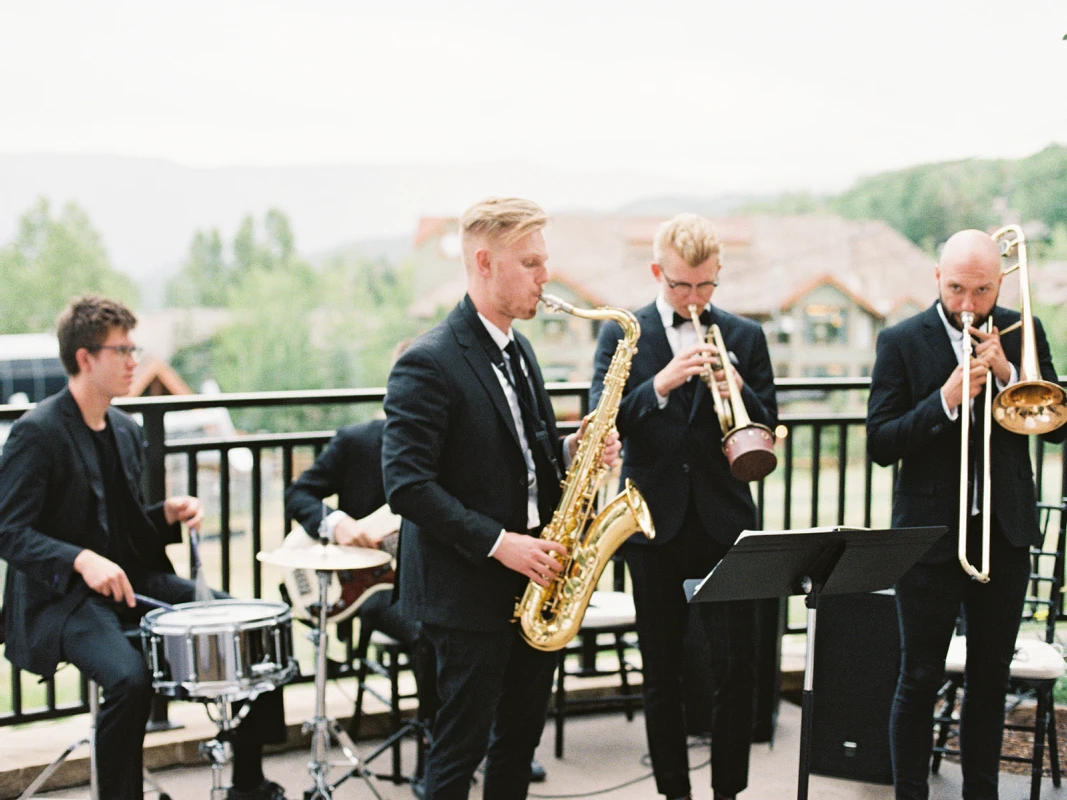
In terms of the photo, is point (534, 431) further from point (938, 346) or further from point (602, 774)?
point (602, 774)

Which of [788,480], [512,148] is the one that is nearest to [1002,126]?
[512,148]

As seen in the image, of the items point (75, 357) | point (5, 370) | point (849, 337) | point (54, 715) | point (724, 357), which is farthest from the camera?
point (849, 337)

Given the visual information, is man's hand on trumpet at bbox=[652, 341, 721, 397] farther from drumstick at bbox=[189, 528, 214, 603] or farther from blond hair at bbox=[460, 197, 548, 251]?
drumstick at bbox=[189, 528, 214, 603]

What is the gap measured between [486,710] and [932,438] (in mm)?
1431

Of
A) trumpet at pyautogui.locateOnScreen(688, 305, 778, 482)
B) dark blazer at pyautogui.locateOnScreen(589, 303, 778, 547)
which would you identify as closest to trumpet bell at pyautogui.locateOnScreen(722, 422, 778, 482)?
trumpet at pyautogui.locateOnScreen(688, 305, 778, 482)

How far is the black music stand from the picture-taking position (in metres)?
2.10

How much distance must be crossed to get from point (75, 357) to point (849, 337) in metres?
24.8

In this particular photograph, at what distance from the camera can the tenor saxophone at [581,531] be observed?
243 cm

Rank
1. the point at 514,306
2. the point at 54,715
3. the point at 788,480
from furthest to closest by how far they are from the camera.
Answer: the point at 788,480 < the point at 54,715 < the point at 514,306

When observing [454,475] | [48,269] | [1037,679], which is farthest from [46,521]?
[48,269]

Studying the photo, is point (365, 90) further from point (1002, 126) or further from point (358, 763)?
point (358, 763)

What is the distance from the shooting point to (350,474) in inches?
142

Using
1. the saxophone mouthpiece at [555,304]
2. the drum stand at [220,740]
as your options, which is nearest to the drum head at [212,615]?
the drum stand at [220,740]

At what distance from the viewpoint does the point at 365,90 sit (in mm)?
33375
